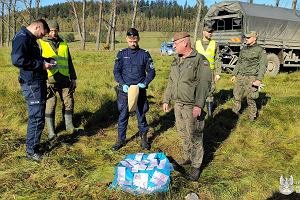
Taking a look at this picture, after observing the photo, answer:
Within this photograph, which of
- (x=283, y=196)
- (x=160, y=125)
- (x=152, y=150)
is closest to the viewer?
(x=283, y=196)

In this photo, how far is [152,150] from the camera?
5.37m

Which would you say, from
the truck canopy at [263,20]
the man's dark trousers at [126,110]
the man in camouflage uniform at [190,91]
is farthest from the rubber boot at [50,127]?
the truck canopy at [263,20]

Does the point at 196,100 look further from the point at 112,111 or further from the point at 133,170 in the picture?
the point at 112,111

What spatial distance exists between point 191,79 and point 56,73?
2.63 metres

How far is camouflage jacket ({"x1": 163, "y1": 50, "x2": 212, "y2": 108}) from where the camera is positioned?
403 cm

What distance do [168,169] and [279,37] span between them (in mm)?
13408

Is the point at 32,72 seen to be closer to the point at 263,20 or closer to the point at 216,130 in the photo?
the point at 216,130

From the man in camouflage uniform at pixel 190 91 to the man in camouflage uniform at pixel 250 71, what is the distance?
280 cm

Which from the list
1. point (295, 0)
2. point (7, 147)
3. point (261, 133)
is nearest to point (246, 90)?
point (261, 133)

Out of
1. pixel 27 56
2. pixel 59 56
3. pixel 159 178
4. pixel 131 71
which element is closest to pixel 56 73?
pixel 59 56

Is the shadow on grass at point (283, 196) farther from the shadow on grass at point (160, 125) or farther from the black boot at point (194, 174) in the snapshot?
the shadow on grass at point (160, 125)

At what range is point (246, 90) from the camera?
689 cm

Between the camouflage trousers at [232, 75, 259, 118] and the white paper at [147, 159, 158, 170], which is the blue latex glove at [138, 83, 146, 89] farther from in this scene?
the camouflage trousers at [232, 75, 259, 118]

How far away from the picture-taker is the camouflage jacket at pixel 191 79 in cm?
403
